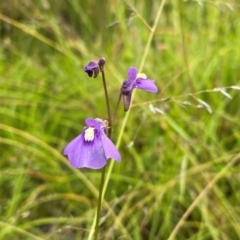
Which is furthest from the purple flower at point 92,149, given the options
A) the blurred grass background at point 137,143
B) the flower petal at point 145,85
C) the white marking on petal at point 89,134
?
the blurred grass background at point 137,143

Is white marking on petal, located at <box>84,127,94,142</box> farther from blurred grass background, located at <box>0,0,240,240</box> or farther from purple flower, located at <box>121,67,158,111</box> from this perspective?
blurred grass background, located at <box>0,0,240,240</box>

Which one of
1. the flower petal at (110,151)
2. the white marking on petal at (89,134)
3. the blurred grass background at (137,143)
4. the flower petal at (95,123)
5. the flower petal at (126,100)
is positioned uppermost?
the blurred grass background at (137,143)

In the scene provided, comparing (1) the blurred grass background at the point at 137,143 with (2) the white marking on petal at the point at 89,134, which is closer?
(2) the white marking on petal at the point at 89,134

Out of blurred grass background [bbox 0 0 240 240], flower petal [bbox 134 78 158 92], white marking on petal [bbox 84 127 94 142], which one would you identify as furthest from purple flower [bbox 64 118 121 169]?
blurred grass background [bbox 0 0 240 240]

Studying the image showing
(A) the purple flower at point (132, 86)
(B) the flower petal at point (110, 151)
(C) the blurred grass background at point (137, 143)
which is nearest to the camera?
(B) the flower petal at point (110, 151)

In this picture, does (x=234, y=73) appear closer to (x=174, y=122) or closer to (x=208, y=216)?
(x=174, y=122)

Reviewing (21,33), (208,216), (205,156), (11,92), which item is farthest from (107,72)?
(21,33)

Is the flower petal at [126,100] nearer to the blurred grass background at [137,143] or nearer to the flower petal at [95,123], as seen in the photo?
the flower petal at [95,123]
